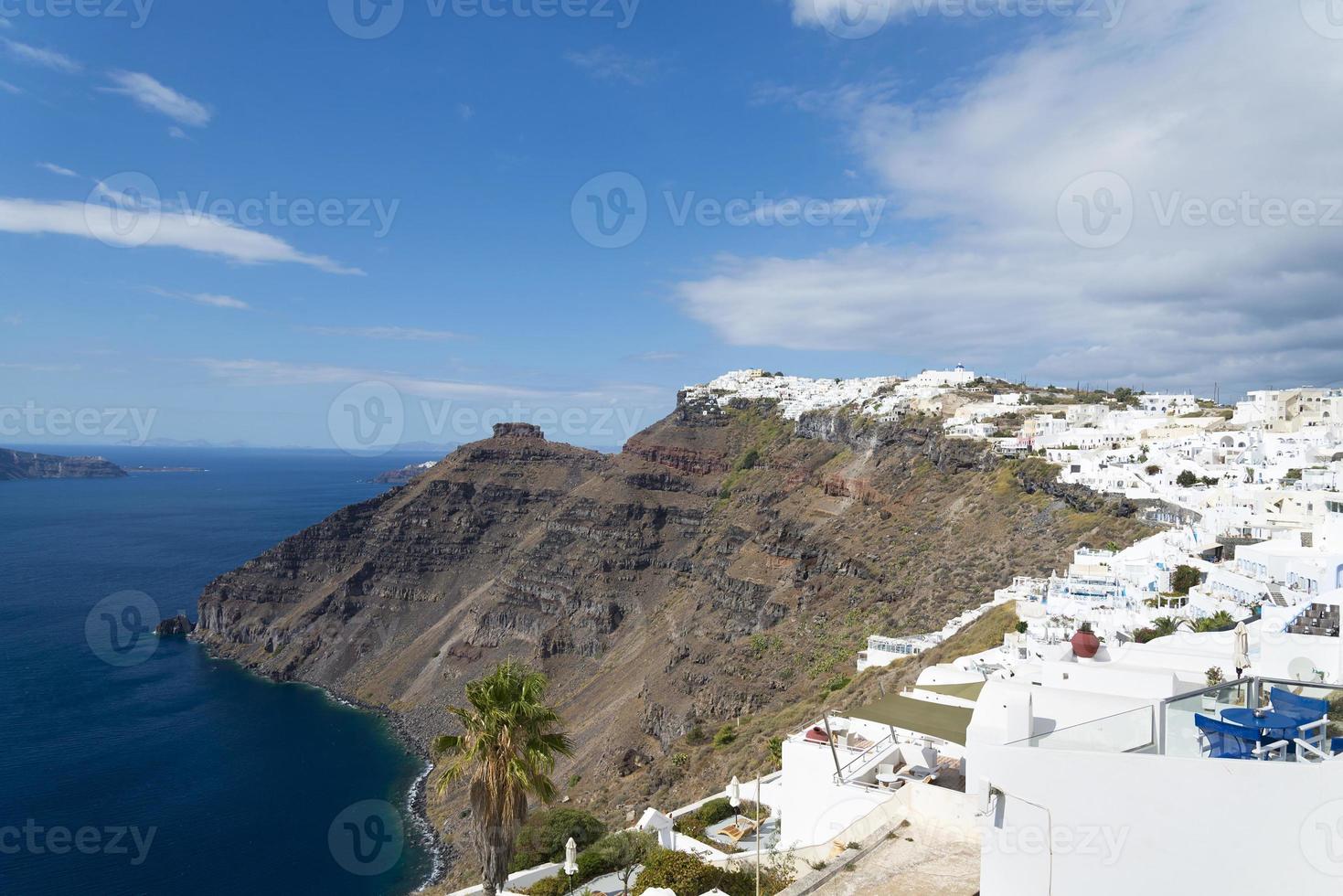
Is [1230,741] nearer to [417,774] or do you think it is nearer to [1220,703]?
[1220,703]

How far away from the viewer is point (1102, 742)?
7.91m

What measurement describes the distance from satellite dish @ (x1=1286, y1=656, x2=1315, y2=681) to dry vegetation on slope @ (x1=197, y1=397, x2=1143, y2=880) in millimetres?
17642

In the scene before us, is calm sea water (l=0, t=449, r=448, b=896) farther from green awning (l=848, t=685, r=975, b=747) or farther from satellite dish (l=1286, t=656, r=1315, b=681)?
satellite dish (l=1286, t=656, r=1315, b=681)

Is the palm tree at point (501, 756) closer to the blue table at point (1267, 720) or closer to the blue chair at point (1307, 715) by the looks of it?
the blue table at point (1267, 720)

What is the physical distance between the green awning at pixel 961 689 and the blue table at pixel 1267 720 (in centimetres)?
1028

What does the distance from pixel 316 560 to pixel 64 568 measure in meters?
51.2

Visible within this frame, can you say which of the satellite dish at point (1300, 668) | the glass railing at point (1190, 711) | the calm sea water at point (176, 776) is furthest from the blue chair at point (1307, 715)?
the calm sea water at point (176, 776)

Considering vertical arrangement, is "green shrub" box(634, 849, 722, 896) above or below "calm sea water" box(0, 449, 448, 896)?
above

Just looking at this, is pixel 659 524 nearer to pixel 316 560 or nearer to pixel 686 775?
pixel 316 560

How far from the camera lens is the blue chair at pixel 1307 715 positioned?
782cm

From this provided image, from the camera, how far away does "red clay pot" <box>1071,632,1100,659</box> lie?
42.2ft

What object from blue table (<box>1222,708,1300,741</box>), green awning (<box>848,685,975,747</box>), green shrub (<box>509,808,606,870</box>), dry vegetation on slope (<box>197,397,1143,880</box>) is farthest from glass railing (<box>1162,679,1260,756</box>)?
dry vegetation on slope (<box>197,397,1143,880</box>)

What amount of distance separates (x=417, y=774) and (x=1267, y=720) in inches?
2412

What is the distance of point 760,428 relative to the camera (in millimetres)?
104125
